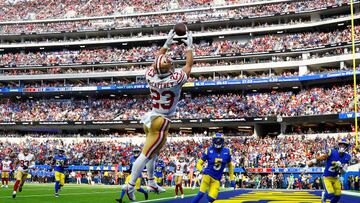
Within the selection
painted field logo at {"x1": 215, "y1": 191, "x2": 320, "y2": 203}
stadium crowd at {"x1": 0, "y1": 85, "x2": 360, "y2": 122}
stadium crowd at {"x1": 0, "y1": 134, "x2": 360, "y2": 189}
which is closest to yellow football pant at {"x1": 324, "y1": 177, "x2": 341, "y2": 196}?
painted field logo at {"x1": 215, "y1": 191, "x2": 320, "y2": 203}

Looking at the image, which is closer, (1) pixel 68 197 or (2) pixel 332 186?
(2) pixel 332 186

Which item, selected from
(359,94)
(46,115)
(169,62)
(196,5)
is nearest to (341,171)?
(169,62)

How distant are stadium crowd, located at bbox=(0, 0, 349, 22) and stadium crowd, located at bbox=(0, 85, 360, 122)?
11678 mm

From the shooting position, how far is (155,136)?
7.39m

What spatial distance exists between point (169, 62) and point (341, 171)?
8.63 m

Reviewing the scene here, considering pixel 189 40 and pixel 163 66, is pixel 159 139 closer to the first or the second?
pixel 163 66

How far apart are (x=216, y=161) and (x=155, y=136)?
5.12 meters

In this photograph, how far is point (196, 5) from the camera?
67.9 metres

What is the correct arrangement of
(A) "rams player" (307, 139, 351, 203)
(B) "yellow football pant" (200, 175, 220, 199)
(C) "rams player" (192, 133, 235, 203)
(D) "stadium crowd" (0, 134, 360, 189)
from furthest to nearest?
(D) "stadium crowd" (0, 134, 360, 189), (A) "rams player" (307, 139, 351, 203), (C) "rams player" (192, 133, 235, 203), (B) "yellow football pant" (200, 175, 220, 199)

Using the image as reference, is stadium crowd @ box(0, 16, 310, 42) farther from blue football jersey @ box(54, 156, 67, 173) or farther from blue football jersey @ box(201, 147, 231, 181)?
blue football jersey @ box(201, 147, 231, 181)

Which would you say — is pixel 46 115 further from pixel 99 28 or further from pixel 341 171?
pixel 341 171

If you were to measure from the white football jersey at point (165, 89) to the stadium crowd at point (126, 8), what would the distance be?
169 ft

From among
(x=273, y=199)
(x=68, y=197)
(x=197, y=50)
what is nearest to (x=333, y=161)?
(x=273, y=199)

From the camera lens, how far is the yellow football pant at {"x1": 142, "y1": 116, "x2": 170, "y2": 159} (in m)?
7.31
